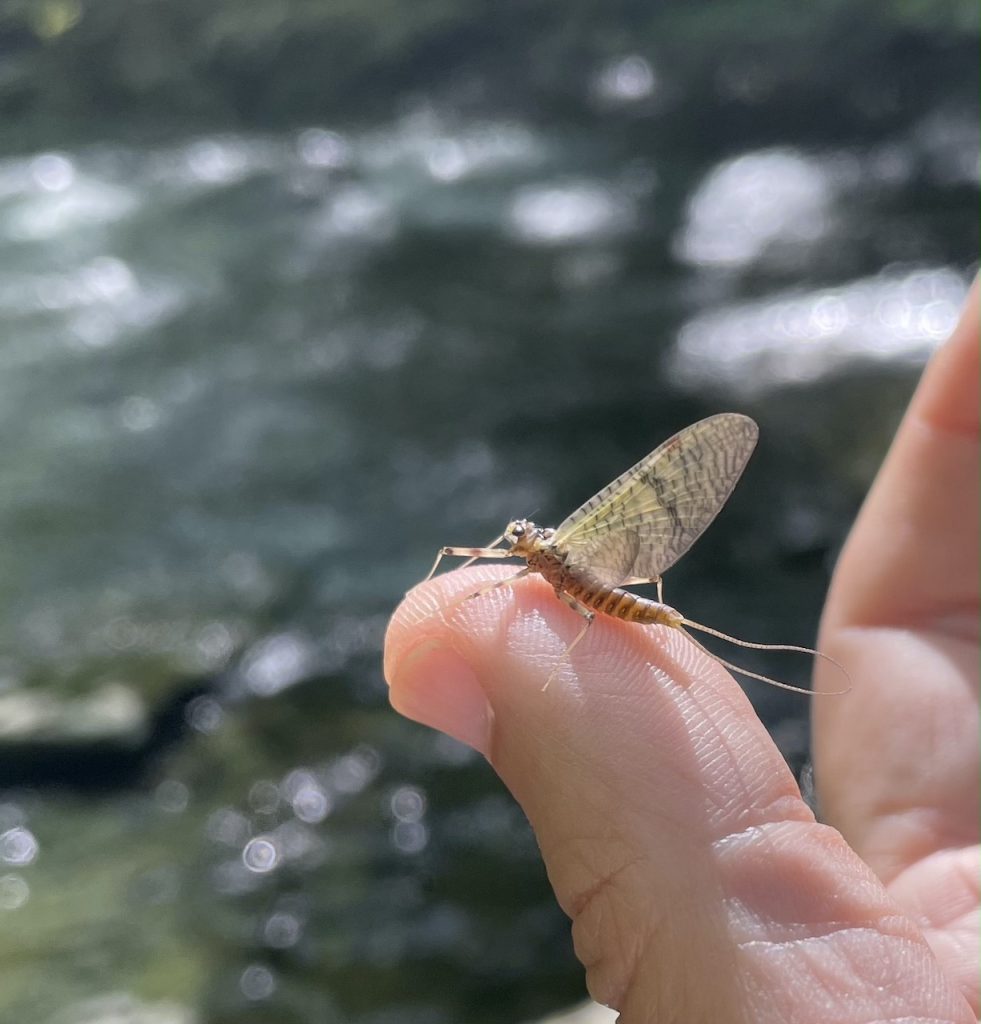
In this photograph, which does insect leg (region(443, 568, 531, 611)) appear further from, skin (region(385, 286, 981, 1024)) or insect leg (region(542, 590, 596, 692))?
insect leg (region(542, 590, 596, 692))

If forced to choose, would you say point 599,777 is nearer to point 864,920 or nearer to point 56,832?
point 864,920

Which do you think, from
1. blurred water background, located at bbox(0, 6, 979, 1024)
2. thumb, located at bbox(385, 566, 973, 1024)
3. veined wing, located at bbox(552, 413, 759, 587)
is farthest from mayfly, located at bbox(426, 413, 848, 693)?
blurred water background, located at bbox(0, 6, 979, 1024)

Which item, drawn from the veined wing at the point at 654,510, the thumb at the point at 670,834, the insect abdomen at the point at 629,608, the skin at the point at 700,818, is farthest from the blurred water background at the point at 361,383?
the thumb at the point at 670,834

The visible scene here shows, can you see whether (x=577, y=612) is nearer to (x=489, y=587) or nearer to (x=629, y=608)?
(x=629, y=608)

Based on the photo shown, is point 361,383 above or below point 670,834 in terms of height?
below

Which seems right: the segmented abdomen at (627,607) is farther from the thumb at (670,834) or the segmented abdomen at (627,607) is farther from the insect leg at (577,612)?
the thumb at (670,834)

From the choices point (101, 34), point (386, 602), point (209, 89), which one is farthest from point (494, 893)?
point (101, 34)

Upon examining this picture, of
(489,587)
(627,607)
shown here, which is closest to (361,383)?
(489,587)
